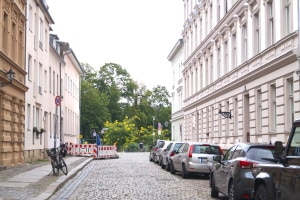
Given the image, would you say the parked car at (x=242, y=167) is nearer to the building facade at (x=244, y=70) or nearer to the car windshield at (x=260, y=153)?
the car windshield at (x=260, y=153)

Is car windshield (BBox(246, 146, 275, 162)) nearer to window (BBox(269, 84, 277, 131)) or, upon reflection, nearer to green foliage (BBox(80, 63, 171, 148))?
window (BBox(269, 84, 277, 131))

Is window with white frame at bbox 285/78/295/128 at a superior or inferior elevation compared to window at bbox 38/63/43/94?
inferior

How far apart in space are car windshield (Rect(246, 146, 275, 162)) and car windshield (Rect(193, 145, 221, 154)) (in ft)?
30.6

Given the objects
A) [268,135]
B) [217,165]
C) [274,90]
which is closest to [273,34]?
[274,90]

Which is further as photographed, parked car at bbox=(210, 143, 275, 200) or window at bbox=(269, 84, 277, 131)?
window at bbox=(269, 84, 277, 131)

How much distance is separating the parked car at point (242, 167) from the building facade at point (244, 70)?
26.9 feet

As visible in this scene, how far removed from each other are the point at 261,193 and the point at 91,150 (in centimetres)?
3465

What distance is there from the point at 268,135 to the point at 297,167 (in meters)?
16.6

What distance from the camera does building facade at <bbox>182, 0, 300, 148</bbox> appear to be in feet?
73.3

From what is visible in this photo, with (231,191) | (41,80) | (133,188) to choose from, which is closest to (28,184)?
(133,188)

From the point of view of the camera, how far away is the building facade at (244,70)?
22328 millimetres

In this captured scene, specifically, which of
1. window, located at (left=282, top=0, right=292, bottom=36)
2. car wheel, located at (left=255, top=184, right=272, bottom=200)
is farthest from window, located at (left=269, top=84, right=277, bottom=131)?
car wheel, located at (left=255, top=184, right=272, bottom=200)

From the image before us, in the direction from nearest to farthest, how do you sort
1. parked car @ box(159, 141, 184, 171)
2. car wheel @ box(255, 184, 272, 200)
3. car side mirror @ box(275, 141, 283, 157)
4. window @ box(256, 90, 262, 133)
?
car side mirror @ box(275, 141, 283, 157), car wheel @ box(255, 184, 272, 200), window @ box(256, 90, 262, 133), parked car @ box(159, 141, 184, 171)

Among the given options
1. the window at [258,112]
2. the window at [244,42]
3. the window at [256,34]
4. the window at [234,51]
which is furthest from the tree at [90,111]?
the window at [258,112]
